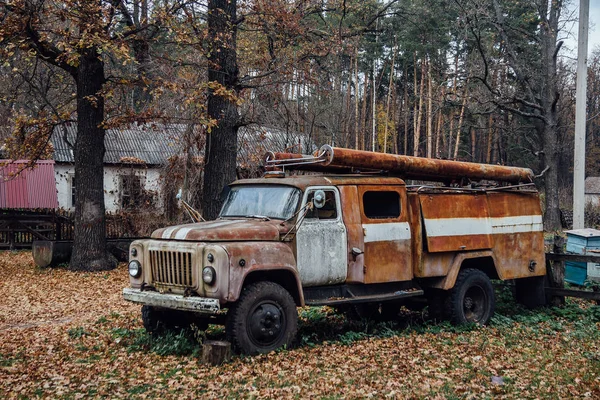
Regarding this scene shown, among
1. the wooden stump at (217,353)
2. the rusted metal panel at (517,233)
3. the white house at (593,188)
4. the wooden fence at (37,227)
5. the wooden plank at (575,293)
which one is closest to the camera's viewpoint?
the wooden stump at (217,353)

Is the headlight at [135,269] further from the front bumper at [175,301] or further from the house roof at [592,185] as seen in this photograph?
the house roof at [592,185]

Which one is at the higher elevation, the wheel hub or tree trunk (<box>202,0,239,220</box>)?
tree trunk (<box>202,0,239,220</box>)

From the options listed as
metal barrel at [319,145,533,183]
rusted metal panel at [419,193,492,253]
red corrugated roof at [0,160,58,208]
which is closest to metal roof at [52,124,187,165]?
red corrugated roof at [0,160,58,208]

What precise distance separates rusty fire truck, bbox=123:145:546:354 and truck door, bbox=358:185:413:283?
0.06 ft

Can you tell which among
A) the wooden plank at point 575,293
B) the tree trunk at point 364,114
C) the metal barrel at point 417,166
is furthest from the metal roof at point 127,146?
the wooden plank at point 575,293

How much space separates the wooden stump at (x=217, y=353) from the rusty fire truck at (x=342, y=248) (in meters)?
0.18

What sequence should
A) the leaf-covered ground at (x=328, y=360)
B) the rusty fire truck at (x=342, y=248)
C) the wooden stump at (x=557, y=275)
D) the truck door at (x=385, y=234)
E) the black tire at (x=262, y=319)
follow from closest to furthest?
the leaf-covered ground at (x=328, y=360)
the black tire at (x=262, y=319)
the rusty fire truck at (x=342, y=248)
the truck door at (x=385, y=234)
the wooden stump at (x=557, y=275)

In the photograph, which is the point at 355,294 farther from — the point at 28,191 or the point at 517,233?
the point at 28,191

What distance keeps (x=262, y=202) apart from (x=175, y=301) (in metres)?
2.03

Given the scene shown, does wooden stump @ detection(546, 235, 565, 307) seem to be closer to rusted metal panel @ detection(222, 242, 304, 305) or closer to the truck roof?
the truck roof

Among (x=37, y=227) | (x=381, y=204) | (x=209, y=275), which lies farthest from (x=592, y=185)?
(x=209, y=275)

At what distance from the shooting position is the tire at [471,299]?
10359 mm

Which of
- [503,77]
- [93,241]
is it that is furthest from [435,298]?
[503,77]

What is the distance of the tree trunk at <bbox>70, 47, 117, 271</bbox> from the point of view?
17.9 m
